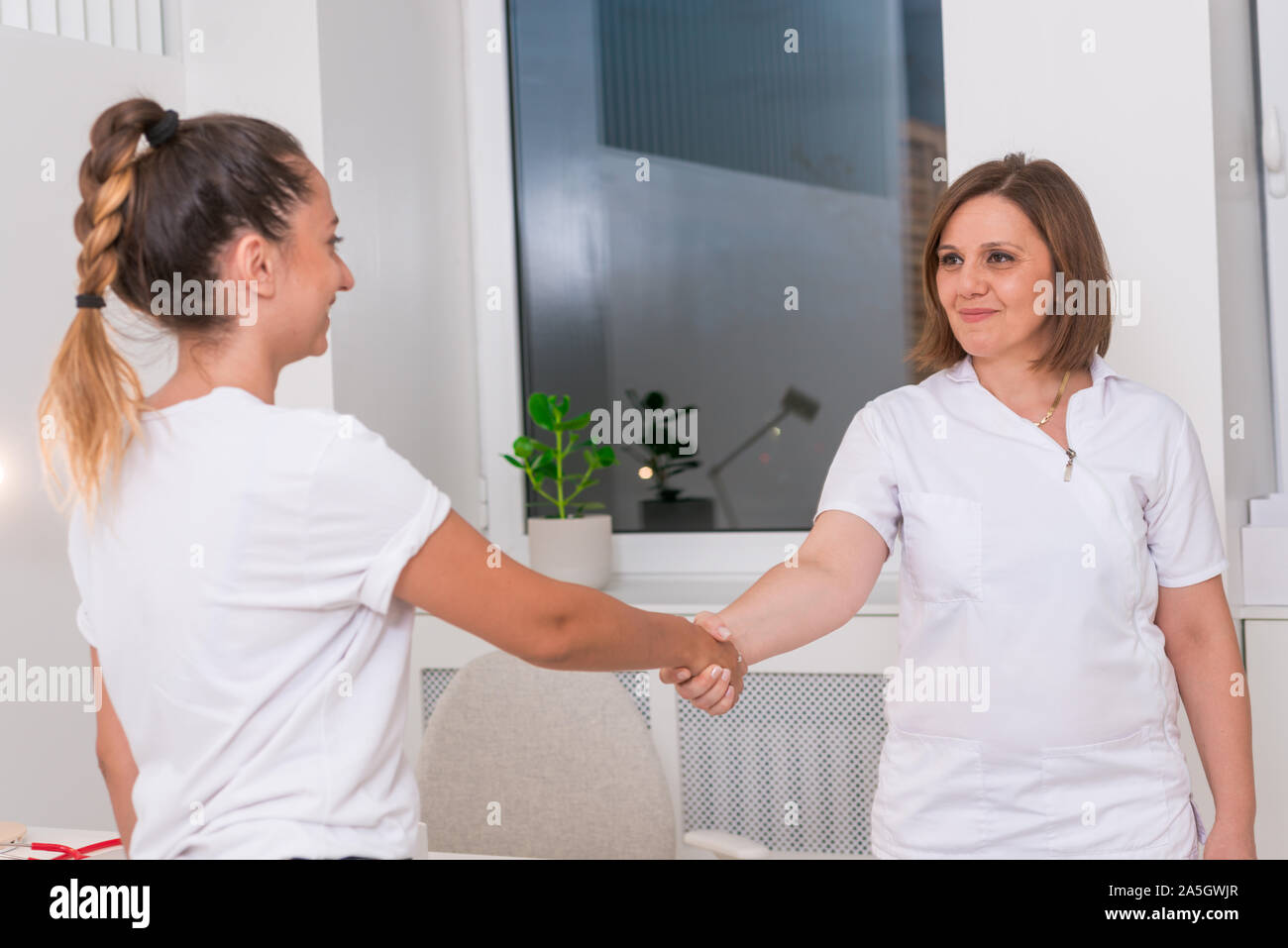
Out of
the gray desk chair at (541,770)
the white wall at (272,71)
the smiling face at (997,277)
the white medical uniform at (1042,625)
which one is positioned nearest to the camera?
the white medical uniform at (1042,625)

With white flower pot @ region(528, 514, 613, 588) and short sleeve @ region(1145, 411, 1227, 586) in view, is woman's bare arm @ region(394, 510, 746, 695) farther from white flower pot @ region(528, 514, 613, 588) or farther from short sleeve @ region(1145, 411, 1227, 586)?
white flower pot @ region(528, 514, 613, 588)

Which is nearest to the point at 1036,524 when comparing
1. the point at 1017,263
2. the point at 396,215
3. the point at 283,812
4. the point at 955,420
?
the point at 955,420

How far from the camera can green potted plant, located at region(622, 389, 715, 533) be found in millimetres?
2803

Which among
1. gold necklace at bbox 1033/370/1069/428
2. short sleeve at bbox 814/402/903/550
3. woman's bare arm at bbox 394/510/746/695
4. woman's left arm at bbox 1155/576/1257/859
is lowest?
woman's left arm at bbox 1155/576/1257/859

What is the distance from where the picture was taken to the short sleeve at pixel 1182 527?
1606 mm

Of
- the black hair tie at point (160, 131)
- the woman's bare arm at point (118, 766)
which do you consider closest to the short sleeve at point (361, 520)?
the black hair tie at point (160, 131)

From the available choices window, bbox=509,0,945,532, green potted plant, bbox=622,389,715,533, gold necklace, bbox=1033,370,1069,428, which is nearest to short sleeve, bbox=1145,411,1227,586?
gold necklace, bbox=1033,370,1069,428

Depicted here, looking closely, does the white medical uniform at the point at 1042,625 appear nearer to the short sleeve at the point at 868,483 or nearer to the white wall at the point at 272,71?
the short sleeve at the point at 868,483

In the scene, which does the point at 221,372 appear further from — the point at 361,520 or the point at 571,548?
the point at 571,548

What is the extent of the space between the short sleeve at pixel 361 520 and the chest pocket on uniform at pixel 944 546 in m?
0.83

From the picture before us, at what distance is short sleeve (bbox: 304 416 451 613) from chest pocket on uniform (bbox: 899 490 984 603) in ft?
2.73

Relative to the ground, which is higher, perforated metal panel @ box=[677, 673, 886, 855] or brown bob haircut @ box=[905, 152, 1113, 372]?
brown bob haircut @ box=[905, 152, 1113, 372]

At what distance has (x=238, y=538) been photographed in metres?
0.98

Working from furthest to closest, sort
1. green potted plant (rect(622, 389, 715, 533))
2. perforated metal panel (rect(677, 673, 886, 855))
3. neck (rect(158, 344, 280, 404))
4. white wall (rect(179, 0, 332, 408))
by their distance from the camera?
green potted plant (rect(622, 389, 715, 533)) → white wall (rect(179, 0, 332, 408)) → perforated metal panel (rect(677, 673, 886, 855)) → neck (rect(158, 344, 280, 404))
